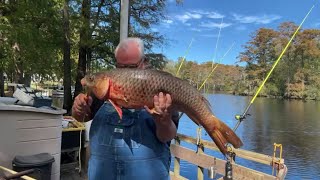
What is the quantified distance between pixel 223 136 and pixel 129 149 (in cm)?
53

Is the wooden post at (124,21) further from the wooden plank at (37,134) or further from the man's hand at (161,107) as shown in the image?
the man's hand at (161,107)

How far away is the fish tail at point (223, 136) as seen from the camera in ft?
7.57

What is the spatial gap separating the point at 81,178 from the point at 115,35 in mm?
9373

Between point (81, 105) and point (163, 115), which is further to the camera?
point (81, 105)

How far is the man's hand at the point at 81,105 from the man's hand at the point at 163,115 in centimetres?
44

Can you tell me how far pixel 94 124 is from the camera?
259 cm

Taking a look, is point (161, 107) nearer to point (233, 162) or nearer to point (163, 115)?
point (163, 115)

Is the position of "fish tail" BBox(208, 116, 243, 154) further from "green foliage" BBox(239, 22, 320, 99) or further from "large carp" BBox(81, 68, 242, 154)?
"green foliage" BBox(239, 22, 320, 99)

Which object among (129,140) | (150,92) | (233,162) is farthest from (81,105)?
(233,162)

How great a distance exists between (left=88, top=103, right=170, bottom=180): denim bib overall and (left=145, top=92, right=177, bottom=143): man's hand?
4.8 inches

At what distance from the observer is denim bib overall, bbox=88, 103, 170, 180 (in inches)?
97.1

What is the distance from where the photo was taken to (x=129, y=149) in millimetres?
2465

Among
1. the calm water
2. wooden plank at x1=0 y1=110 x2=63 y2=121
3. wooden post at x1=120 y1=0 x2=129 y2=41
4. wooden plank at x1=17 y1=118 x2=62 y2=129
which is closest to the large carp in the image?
wooden plank at x1=0 y1=110 x2=63 y2=121

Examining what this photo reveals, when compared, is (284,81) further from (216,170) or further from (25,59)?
(216,170)
